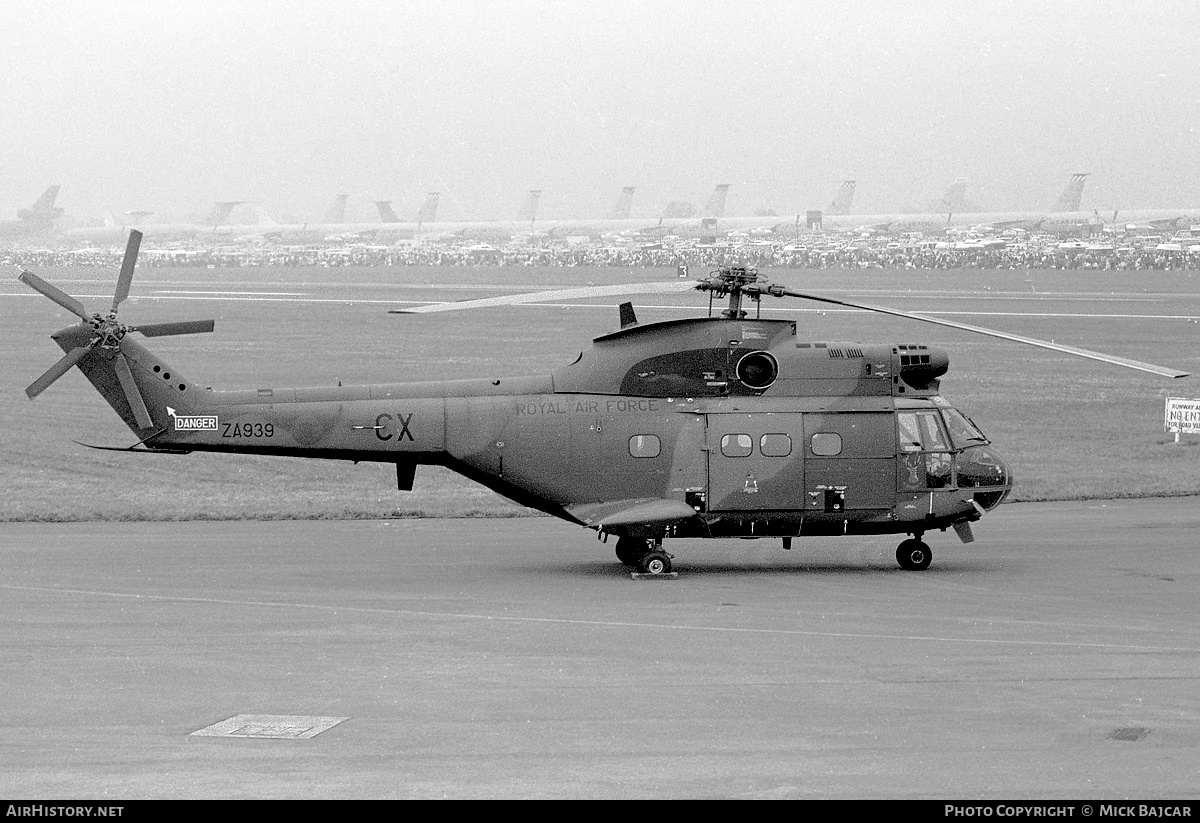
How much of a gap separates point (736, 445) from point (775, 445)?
0.51 m

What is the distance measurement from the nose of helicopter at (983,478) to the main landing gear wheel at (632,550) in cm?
423

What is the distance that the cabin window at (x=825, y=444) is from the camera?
746 inches

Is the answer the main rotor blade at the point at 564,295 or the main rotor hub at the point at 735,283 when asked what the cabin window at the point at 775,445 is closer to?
the main rotor hub at the point at 735,283

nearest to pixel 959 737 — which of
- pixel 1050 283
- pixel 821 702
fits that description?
pixel 821 702

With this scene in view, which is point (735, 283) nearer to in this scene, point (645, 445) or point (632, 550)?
point (645, 445)

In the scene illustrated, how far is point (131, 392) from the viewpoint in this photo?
1912 centimetres

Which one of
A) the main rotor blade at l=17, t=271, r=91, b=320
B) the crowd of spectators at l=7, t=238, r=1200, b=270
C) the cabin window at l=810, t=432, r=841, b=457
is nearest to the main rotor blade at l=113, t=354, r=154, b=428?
the main rotor blade at l=17, t=271, r=91, b=320

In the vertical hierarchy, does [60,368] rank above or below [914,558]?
above

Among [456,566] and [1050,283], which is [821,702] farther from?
[1050,283]

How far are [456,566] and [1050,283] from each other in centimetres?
9599

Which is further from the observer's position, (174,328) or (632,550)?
(632,550)

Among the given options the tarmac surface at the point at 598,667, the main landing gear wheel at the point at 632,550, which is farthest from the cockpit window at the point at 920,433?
the main landing gear wheel at the point at 632,550

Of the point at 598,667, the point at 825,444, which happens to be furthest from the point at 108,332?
the point at 825,444
